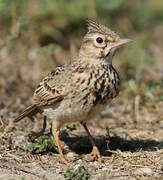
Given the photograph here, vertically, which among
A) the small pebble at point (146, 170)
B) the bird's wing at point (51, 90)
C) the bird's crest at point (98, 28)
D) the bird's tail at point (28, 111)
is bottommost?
the small pebble at point (146, 170)

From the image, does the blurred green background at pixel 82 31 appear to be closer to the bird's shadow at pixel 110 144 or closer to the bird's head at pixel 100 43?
the bird's shadow at pixel 110 144

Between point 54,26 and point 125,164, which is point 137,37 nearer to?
point 54,26

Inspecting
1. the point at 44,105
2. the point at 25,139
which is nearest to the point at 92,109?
the point at 44,105

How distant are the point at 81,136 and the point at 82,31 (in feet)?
13.2

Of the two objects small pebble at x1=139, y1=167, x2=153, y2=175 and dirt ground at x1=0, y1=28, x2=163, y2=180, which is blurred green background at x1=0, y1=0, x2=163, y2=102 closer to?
dirt ground at x1=0, y1=28, x2=163, y2=180

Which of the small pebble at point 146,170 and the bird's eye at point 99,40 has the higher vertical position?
the bird's eye at point 99,40

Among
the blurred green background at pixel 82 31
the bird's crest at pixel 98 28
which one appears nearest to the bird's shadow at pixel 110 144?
the blurred green background at pixel 82 31

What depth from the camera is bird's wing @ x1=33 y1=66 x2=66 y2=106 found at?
5.09 meters

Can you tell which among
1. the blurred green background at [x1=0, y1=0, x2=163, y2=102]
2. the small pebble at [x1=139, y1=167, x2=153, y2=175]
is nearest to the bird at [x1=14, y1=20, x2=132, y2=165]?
the small pebble at [x1=139, y1=167, x2=153, y2=175]

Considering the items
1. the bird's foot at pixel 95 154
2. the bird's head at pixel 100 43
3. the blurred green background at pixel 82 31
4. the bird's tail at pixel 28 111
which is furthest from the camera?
the blurred green background at pixel 82 31

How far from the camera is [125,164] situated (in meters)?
4.90

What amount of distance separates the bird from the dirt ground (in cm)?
34

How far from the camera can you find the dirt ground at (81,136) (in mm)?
4633

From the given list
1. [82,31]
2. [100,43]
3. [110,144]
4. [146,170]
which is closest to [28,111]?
[110,144]
